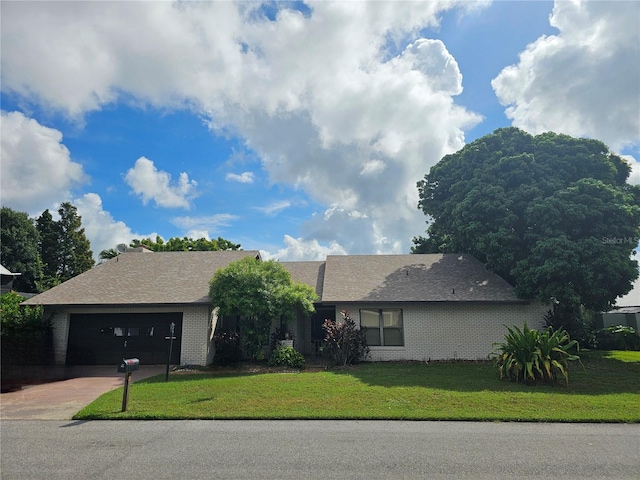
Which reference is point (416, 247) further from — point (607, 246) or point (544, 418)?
A: point (544, 418)

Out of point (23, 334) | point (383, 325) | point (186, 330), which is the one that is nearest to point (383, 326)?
point (383, 325)

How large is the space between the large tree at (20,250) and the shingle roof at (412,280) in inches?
1398

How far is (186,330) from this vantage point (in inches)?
624

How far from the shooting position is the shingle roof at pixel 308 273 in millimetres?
19750

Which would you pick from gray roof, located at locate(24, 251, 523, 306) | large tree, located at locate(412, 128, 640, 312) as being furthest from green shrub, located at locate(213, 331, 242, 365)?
large tree, located at locate(412, 128, 640, 312)

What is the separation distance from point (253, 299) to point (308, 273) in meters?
6.42

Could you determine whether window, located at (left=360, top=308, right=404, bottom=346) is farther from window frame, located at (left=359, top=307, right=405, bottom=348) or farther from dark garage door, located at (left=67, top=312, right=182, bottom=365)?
dark garage door, located at (left=67, top=312, right=182, bottom=365)

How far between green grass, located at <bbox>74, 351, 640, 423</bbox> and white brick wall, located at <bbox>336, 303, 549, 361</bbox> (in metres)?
2.38

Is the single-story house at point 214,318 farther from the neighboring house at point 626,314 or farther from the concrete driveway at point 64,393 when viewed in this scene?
the neighboring house at point 626,314

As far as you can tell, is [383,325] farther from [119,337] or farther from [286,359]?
[119,337]

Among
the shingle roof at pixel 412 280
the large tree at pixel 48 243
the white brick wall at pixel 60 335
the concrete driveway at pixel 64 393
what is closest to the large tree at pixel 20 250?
the large tree at pixel 48 243

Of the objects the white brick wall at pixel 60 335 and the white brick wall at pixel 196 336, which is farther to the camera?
the white brick wall at pixel 60 335

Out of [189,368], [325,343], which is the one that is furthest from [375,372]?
[189,368]

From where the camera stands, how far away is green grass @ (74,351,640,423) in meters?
8.58
